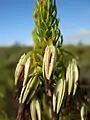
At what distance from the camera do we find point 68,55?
1.77m

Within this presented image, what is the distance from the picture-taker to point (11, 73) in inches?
380

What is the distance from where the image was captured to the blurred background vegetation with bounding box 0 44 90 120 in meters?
2.54

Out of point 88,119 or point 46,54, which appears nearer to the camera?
point 46,54

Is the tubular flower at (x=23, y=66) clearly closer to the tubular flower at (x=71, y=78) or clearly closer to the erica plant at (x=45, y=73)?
the erica plant at (x=45, y=73)

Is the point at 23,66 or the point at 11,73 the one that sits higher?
the point at 23,66

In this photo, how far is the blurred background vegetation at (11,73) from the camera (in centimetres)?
254

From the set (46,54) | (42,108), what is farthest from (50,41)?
(42,108)

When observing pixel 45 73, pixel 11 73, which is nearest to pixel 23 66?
pixel 45 73

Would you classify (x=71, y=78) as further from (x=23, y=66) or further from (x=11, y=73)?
(x=11, y=73)

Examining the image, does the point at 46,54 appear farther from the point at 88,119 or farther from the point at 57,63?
the point at 88,119

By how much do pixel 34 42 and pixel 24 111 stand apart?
0.27 m

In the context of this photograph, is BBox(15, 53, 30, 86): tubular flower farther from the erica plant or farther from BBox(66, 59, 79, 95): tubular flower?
BBox(66, 59, 79, 95): tubular flower

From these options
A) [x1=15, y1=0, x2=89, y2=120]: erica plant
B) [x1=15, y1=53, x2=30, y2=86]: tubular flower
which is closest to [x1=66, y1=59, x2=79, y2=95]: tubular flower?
[x1=15, y1=0, x2=89, y2=120]: erica plant

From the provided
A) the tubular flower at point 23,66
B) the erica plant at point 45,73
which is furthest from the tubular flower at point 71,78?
the tubular flower at point 23,66
